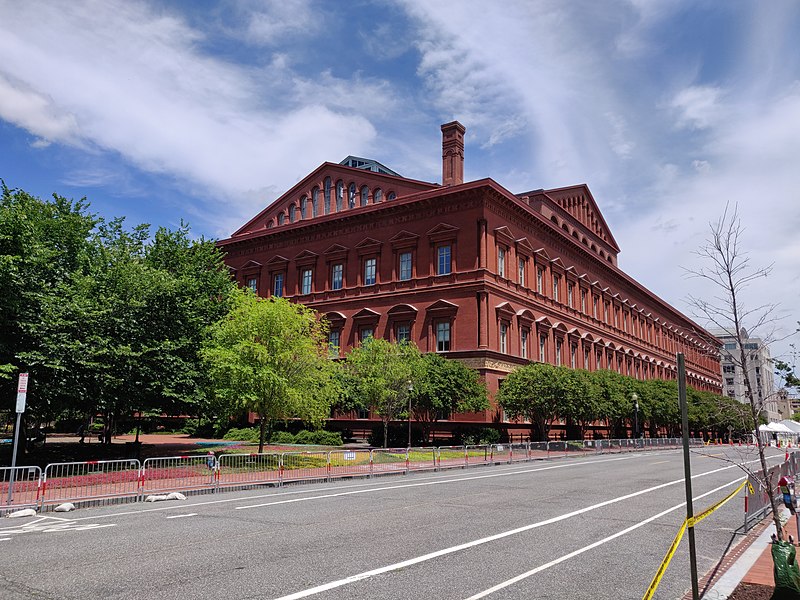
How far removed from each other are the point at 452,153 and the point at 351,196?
10433mm

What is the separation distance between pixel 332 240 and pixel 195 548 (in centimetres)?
4301

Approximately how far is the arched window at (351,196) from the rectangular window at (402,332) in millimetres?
12743

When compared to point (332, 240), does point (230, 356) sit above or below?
below

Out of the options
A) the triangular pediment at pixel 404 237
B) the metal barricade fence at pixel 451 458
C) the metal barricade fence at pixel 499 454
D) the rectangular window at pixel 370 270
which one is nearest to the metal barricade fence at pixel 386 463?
the metal barricade fence at pixel 451 458

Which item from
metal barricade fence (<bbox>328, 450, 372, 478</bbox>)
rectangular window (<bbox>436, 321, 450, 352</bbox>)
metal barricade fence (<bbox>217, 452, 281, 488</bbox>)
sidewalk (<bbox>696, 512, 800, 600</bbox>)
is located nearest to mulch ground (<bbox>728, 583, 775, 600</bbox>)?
sidewalk (<bbox>696, 512, 800, 600</bbox>)

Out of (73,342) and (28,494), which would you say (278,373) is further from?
(28,494)

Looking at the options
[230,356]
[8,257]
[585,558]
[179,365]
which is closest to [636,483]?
[585,558]

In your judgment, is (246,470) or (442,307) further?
(442,307)

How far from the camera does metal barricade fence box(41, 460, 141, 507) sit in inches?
616

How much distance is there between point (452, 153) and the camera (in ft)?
154

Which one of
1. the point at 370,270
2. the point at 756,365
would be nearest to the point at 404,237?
the point at 370,270

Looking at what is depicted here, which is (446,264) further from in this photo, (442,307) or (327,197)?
(327,197)

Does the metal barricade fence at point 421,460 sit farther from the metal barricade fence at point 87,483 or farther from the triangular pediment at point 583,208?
the triangular pediment at point 583,208

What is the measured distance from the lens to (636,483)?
69.7ft
